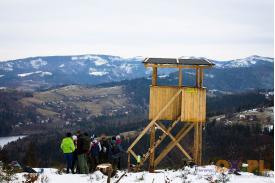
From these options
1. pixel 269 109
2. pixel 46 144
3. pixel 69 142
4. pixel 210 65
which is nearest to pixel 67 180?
pixel 69 142

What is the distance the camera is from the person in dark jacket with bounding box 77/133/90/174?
17.4 m

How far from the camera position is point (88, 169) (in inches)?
690

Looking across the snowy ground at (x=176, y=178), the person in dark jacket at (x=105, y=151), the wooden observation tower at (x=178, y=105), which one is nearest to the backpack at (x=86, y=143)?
the person in dark jacket at (x=105, y=151)

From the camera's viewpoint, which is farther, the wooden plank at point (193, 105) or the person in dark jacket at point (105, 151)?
the wooden plank at point (193, 105)

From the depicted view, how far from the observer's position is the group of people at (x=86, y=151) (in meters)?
17.4

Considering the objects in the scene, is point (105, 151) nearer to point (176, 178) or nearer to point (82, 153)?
Result: point (82, 153)

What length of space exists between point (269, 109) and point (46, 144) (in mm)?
78983

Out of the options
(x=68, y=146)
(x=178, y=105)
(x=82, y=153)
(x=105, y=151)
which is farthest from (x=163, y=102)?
(x=68, y=146)

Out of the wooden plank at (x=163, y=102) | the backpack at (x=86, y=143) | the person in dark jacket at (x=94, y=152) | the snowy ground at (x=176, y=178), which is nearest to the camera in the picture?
the snowy ground at (x=176, y=178)

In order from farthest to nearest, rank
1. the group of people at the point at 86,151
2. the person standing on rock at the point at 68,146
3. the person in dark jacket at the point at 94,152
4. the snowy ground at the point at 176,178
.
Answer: the person in dark jacket at the point at 94,152
the group of people at the point at 86,151
the person standing on rock at the point at 68,146
the snowy ground at the point at 176,178

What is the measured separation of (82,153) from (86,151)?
0.66ft

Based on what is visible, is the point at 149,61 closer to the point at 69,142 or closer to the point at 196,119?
the point at 196,119

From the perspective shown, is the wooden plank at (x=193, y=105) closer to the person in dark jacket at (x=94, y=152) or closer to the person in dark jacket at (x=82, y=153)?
the person in dark jacket at (x=94, y=152)

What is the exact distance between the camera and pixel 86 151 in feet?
58.1
